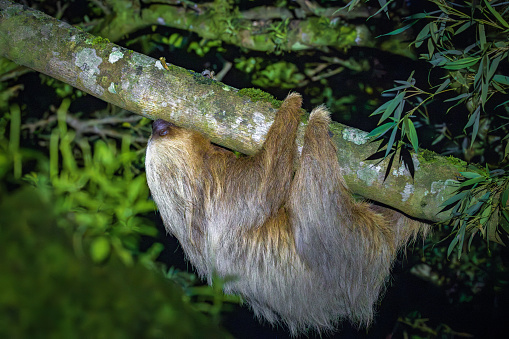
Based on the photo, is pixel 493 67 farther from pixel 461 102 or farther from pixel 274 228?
pixel 274 228

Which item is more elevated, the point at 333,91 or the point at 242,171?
the point at 333,91

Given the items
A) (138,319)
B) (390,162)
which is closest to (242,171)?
(390,162)

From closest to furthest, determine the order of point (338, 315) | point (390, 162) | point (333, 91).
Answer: point (390, 162) < point (338, 315) < point (333, 91)

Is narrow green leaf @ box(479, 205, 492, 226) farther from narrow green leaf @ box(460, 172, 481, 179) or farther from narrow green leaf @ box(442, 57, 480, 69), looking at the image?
narrow green leaf @ box(442, 57, 480, 69)

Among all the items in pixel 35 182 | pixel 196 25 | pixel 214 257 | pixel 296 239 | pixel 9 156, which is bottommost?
pixel 214 257

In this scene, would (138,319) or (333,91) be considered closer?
(138,319)

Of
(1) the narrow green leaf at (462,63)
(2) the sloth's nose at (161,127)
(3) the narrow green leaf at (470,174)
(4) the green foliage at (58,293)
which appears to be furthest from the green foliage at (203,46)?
(4) the green foliage at (58,293)

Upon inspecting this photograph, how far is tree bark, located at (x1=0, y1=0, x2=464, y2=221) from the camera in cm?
296

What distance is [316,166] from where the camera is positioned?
3205 mm

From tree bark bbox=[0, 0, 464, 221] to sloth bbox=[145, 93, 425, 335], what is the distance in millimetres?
366

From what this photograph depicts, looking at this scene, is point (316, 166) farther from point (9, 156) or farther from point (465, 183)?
A: point (9, 156)

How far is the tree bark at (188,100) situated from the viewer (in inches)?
116

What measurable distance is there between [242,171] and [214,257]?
875mm

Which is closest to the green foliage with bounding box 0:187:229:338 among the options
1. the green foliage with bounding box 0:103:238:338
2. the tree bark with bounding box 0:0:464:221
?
the green foliage with bounding box 0:103:238:338
